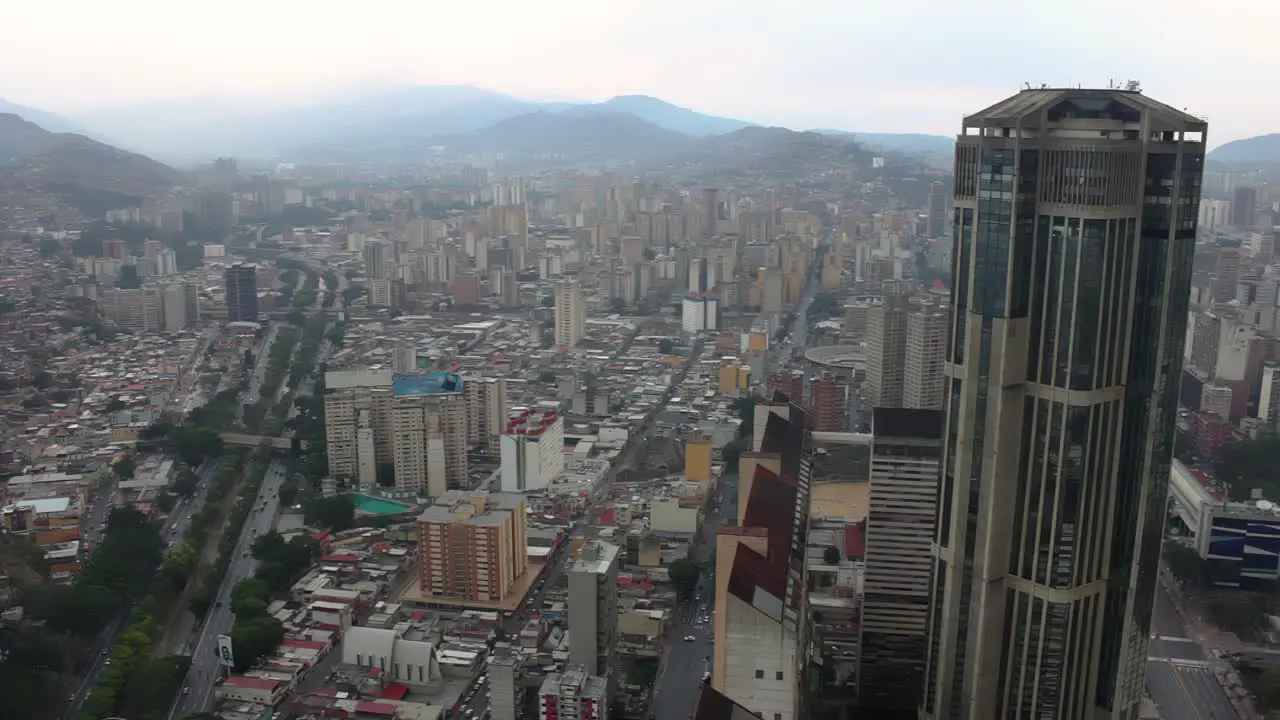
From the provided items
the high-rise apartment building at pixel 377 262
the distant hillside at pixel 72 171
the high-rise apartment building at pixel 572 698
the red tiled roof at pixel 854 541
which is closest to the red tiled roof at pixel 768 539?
the high-rise apartment building at pixel 572 698

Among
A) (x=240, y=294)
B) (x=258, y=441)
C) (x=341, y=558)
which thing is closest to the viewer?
(x=341, y=558)

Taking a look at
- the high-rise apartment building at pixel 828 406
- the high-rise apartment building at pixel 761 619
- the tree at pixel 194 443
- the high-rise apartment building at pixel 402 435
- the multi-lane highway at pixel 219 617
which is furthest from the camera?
the high-rise apartment building at pixel 828 406

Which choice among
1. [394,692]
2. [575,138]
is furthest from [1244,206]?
[575,138]

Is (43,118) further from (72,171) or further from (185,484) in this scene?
(185,484)

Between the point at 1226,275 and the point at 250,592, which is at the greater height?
the point at 1226,275

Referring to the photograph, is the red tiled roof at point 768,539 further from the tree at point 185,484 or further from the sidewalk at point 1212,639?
the tree at point 185,484

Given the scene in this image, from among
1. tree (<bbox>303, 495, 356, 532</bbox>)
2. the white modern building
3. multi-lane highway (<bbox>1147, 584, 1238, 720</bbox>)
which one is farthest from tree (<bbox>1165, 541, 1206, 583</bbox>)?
tree (<bbox>303, 495, 356, 532</bbox>)
